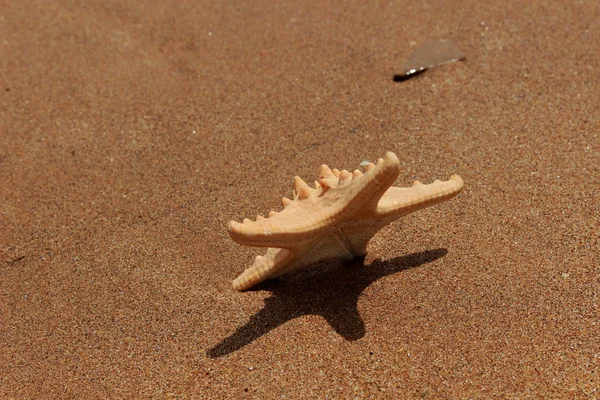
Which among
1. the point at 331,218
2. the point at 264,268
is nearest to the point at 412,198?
the point at 331,218

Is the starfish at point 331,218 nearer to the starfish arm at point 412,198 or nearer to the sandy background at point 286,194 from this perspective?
the starfish arm at point 412,198

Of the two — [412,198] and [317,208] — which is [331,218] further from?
[412,198]

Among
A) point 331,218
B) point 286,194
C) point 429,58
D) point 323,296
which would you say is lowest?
point 323,296

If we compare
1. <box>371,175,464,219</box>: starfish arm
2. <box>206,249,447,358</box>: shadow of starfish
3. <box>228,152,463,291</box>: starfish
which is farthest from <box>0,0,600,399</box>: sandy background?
<box>371,175,464,219</box>: starfish arm

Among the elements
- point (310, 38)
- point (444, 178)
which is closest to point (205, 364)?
point (444, 178)

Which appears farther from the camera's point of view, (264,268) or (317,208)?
(264,268)

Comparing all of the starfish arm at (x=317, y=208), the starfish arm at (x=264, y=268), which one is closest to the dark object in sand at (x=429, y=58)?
the starfish arm at (x=317, y=208)
